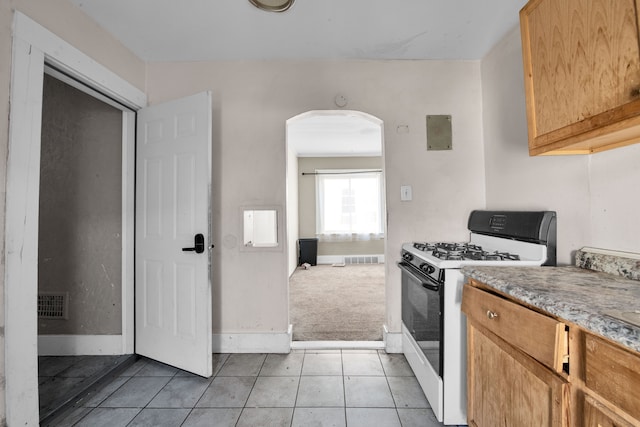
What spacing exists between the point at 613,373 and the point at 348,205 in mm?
→ 5463

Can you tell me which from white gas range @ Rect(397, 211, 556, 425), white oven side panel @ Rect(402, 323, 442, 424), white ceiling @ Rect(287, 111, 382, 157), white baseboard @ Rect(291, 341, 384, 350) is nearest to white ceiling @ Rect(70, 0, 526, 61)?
white ceiling @ Rect(287, 111, 382, 157)

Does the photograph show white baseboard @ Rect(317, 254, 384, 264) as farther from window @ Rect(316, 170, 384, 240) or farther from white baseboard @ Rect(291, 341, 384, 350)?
white baseboard @ Rect(291, 341, 384, 350)

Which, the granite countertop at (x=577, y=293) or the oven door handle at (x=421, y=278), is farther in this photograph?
the oven door handle at (x=421, y=278)

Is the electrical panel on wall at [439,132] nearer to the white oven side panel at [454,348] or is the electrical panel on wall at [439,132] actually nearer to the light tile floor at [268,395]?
the white oven side panel at [454,348]

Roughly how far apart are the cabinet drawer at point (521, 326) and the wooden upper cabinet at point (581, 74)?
0.70 meters

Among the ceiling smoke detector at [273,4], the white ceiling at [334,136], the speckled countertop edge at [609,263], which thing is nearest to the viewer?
the speckled countertop edge at [609,263]

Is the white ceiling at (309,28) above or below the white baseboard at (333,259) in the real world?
above

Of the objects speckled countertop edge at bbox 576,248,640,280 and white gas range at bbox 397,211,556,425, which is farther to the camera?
white gas range at bbox 397,211,556,425

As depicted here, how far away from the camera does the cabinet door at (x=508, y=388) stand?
794 mm

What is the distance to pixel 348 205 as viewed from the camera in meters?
6.07

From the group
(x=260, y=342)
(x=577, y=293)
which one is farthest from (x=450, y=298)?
(x=260, y=342)

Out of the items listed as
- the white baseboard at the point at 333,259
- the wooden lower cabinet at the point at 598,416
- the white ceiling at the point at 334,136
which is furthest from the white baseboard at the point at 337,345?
the white baseboard at the point at 333,259

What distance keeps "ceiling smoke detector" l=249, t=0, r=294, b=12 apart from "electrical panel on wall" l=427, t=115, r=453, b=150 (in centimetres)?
137

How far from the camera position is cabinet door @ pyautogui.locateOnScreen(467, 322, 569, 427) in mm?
794
